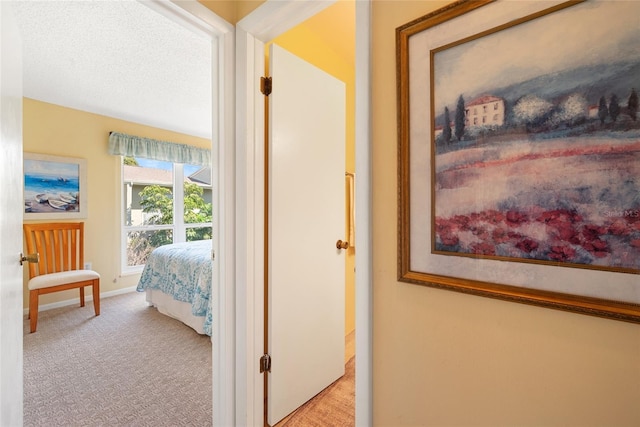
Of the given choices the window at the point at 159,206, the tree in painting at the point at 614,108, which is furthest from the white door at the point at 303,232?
the window at the point at 159,206

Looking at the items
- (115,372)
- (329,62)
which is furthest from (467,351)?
(115,372)

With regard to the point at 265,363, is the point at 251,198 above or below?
above

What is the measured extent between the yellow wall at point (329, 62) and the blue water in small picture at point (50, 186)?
3.31 metres

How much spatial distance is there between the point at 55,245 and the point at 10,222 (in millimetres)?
2924

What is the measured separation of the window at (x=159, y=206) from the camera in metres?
4.22

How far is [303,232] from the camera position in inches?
66.8

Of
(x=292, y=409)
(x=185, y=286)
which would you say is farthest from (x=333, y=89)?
(x=185, y=286)

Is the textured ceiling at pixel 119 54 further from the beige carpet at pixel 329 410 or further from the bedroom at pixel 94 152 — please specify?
the beige carpet at pixel 329 410

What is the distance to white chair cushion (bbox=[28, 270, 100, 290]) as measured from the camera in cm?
285

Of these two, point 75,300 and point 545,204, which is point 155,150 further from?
point 545,204

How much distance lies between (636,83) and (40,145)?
15.5ft

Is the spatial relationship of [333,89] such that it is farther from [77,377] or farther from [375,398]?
[77,377]

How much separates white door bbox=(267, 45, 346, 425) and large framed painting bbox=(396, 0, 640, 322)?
2.56ft

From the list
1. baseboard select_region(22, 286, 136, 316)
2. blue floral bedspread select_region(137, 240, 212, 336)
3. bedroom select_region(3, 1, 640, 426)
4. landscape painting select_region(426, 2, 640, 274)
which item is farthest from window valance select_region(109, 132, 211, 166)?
landscape painting select_region(426, 2, 640, 274)
